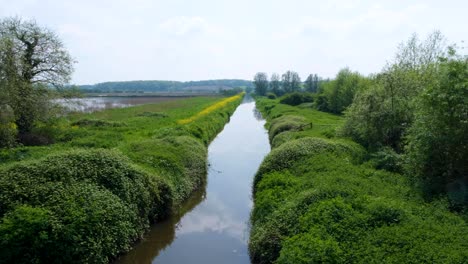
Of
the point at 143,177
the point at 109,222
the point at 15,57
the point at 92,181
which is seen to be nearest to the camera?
the point at 109,222

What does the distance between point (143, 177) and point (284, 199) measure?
5.35 m

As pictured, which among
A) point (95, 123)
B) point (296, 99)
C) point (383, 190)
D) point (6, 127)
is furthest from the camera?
point (296, 99)

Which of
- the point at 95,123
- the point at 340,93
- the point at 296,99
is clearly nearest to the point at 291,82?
the point at 296,99

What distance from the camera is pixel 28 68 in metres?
24.5

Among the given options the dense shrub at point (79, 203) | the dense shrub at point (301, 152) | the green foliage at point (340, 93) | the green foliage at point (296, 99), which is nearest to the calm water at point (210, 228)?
the dense shrub at point (79, 203)

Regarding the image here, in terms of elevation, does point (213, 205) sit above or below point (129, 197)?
below

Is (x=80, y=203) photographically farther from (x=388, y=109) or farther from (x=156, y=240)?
(x=388, y=109)

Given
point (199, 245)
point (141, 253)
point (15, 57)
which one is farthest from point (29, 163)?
point (15, 57)

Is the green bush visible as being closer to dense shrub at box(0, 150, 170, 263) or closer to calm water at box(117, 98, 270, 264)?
calm water at box(117, 98, 270, 264)

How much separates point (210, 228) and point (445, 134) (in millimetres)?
9153

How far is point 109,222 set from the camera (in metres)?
10.4

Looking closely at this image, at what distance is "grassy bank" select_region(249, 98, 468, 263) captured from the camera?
7887 millimetres

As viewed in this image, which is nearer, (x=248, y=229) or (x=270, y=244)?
(x=270, y=244)

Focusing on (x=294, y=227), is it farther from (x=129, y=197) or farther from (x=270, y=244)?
(x=129, y=197)
